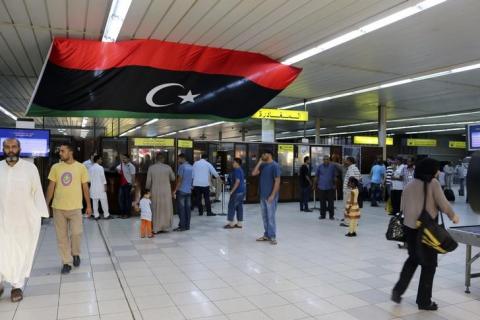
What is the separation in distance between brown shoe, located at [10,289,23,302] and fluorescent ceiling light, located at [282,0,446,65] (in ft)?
18.2

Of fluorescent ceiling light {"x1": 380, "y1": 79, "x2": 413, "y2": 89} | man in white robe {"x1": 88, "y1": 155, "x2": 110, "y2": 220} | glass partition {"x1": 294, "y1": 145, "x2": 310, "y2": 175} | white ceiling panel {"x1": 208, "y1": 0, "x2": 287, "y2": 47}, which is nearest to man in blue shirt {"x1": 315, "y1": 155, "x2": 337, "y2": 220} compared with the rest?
fluorescent ceiling light {"x1": 380, "y1": 79, "x2": 413, "y2": 89}

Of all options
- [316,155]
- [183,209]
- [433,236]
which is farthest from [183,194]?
[316,155]

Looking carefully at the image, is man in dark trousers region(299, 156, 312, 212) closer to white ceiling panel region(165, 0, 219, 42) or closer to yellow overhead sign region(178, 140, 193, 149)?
yellow overhead sign region(178, 140, 193, 149)

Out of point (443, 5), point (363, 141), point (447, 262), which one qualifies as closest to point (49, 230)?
point (447, 262)

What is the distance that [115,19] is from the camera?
5.71m

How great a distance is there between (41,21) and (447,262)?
22.1ft

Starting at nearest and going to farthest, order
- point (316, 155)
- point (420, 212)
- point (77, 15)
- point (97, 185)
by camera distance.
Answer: point (420, 212) → point (77, 15) → point (97, 185) → point (316, 155)

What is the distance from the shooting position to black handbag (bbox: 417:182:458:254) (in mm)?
3717

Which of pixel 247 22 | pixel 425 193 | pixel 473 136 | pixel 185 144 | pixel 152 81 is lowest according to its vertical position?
pixel 425 193

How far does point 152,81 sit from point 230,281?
3454 mm

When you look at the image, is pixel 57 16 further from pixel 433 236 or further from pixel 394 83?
pixel 394 83

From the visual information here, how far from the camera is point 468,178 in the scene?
→ 3.31 m

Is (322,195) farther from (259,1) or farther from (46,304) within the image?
(46,304)

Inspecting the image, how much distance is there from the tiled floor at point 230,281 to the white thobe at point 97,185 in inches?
71.4
